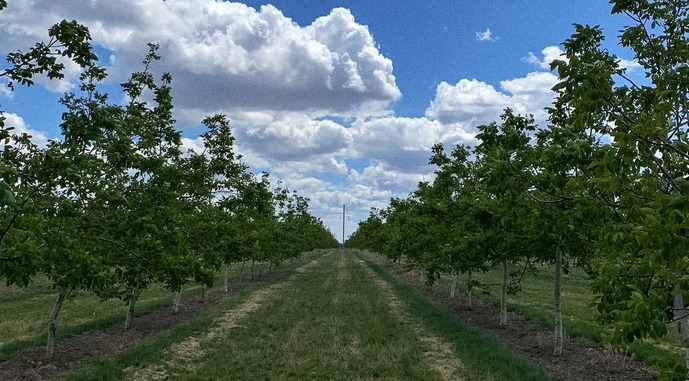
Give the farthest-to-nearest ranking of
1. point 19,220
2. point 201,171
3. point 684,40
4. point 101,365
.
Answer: point 201,171
point 101,365
point 19,220
point 684,40

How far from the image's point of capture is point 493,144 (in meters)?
11.0

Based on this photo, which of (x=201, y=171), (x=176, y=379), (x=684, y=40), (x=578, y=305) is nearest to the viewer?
(x=684, y=40)

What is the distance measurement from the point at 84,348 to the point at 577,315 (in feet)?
66.5

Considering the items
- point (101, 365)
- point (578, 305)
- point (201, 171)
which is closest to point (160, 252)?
A: point (101, 365)

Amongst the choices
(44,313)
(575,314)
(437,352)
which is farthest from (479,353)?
(44,313)

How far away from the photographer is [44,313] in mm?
19062

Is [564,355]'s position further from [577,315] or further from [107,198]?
[107,198]

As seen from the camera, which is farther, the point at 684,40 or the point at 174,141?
the point at 174,141

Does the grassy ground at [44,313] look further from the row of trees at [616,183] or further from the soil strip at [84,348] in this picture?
the row of trees at [616,183]

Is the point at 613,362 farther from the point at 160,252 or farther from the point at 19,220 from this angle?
the point at 19,220

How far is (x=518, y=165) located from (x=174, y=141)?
11.4 metres

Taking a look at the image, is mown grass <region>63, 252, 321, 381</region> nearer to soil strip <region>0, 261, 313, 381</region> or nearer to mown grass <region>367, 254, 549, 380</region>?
soil strip <region>0, 261, 313, 381</region>

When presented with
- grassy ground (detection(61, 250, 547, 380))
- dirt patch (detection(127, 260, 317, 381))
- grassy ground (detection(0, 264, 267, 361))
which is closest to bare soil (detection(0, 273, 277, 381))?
grassy ground (detection(0, 264, 267, 361))

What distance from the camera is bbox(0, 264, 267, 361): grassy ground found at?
14.0 meters
